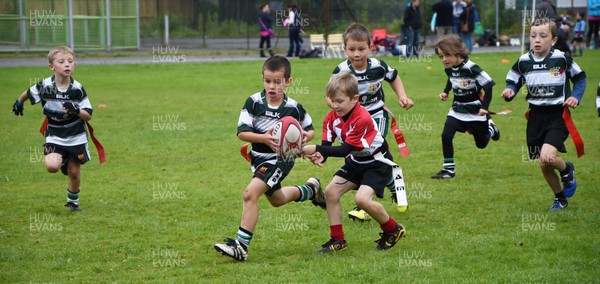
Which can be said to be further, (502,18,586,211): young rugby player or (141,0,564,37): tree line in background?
(141,0,564,37): tree line in background

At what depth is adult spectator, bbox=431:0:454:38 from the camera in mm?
30484

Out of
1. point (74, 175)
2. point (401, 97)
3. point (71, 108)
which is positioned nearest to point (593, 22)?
point (401, 97)

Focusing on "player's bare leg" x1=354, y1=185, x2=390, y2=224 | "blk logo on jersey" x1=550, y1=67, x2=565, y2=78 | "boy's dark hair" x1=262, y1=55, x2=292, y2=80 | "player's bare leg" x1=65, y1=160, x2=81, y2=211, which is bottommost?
"player's bare leg" x1=65, y1=160, x2=81, y2=211

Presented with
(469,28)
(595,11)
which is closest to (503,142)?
(469,28)

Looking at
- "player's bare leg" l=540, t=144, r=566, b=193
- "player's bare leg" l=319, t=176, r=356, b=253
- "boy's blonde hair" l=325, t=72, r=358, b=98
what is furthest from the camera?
"player's bare leg" l=540, t=144, r=566, b=193

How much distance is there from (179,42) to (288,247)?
102 ft

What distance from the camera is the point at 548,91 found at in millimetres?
8711

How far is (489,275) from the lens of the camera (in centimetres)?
647

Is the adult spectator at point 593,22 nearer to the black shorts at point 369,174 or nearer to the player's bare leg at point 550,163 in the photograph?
the player's bare leg at point 550,163

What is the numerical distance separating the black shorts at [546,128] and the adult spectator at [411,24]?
21.6 m

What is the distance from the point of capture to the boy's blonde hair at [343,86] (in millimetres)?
7004

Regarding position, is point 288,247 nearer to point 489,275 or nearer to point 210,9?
point 489,275

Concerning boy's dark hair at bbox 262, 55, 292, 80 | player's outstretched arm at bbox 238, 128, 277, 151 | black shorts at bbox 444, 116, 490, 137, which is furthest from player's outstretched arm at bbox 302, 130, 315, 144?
black shorts at bbox 444, 116, 490, 137

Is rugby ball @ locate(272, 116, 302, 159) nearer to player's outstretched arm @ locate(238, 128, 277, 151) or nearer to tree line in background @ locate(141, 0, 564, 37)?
player's outstretched arm @ locate(238, 128, 277, 151)
